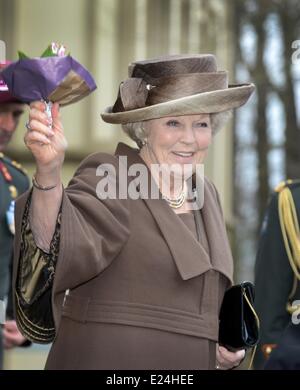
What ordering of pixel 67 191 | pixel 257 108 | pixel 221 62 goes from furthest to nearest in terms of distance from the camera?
pixel 257 108
pixel 221 62
pixel 67 191

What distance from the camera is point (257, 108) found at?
1477cm

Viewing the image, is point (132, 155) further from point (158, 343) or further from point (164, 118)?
point (158, 343)

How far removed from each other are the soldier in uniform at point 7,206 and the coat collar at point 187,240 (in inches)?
47.1

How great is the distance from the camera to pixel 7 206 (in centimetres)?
536

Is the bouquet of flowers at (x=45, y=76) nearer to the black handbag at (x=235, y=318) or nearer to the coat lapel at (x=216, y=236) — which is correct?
the coat lapel at (x=216, y=236)

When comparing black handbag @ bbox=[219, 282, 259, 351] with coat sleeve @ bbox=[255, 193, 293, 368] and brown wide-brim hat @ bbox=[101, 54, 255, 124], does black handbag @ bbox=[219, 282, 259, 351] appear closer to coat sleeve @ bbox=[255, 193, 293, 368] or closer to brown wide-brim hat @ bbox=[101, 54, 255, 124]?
brown wide-brim hat @ bbox=[101, 54, 255, 124]

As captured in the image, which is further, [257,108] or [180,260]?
[257,108]

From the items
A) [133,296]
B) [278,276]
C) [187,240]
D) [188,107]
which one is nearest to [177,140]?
[188,107]

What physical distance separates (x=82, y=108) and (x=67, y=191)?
502cm

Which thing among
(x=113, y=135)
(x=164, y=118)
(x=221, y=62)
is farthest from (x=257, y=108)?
(x=164, y=118)

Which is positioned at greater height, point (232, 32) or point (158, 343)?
point (232, 32)

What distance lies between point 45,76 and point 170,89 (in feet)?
2.04

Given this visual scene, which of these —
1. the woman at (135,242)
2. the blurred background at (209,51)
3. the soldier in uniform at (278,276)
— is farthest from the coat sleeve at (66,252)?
the blurred background at (209,51)

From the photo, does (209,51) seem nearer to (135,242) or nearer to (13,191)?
(13,191)
